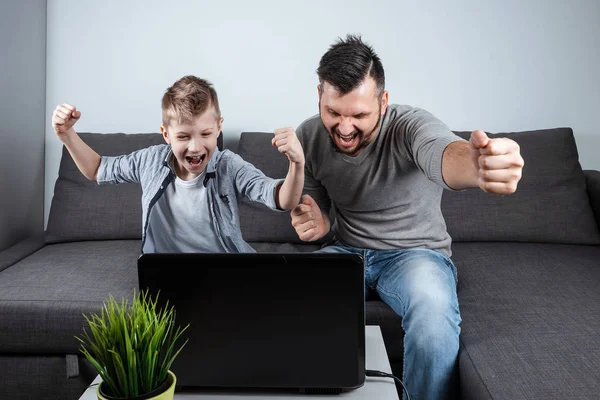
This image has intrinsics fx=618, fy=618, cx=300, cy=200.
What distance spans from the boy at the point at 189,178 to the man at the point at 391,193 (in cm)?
18

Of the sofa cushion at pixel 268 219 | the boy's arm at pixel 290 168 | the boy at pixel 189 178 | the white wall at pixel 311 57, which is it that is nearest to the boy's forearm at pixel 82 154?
the boy at pixel 189 178

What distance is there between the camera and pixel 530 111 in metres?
2.59

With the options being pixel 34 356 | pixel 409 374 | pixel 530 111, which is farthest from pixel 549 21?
pixel 34 356

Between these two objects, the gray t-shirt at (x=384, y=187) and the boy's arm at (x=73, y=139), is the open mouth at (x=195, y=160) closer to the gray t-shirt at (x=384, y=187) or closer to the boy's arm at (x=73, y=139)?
the boy's arm at (x=73, y=139)

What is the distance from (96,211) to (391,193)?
3.79 feet

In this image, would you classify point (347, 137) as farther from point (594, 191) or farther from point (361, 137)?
point (594, 191)

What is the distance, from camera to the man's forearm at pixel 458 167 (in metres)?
1.29

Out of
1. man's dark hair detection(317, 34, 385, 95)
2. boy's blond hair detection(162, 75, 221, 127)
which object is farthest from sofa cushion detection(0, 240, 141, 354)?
man's dark hair detection(317, 34, 385, 95)

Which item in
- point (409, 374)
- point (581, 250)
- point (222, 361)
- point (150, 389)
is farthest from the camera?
point (581, 250)

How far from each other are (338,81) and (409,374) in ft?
2.52

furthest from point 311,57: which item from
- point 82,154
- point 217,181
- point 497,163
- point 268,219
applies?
point 497,163

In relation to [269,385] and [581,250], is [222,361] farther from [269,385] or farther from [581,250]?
[581,250]

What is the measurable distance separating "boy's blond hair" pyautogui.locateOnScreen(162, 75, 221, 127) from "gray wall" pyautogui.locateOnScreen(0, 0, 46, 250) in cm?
115

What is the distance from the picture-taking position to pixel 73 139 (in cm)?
A: 151
